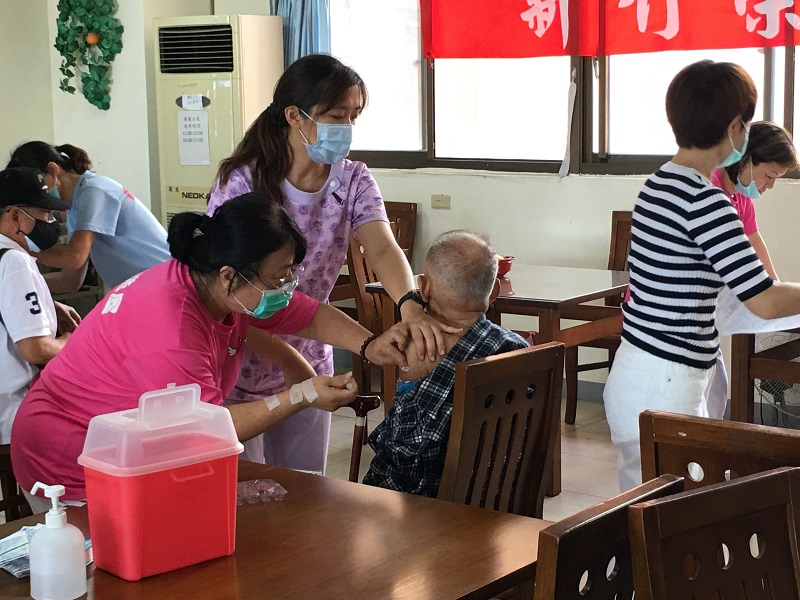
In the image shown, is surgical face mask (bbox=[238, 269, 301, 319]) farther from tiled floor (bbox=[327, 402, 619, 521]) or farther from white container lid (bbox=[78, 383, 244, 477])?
tiled floor (bbox=[327, 402, 619, 521])

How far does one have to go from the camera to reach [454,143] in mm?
5590

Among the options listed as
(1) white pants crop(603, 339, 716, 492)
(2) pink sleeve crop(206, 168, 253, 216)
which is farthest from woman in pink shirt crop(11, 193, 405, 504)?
(1) white pants crop(603, 339, 716, 492)

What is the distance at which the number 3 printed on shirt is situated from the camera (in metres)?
2.65

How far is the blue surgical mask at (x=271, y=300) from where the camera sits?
2.07 meters

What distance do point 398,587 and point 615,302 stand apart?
3569mm

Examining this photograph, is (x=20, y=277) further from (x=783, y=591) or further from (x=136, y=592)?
(x=783, y=591)

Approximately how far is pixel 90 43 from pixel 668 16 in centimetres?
327

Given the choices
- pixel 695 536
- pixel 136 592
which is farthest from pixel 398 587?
pixel 695 536

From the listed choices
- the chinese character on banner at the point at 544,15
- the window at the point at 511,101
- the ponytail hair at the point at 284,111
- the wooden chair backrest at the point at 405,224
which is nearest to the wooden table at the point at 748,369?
the window at the point at 511,101

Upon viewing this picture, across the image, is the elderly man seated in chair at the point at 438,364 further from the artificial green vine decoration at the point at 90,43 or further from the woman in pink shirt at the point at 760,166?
the artificial green vine decoration at the point at 90,43

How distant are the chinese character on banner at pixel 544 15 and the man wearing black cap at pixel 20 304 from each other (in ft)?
9.01

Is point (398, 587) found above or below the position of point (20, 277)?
below

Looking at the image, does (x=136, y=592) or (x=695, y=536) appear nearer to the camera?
(x=695, y=536)

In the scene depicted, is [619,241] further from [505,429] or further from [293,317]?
[505,429]
